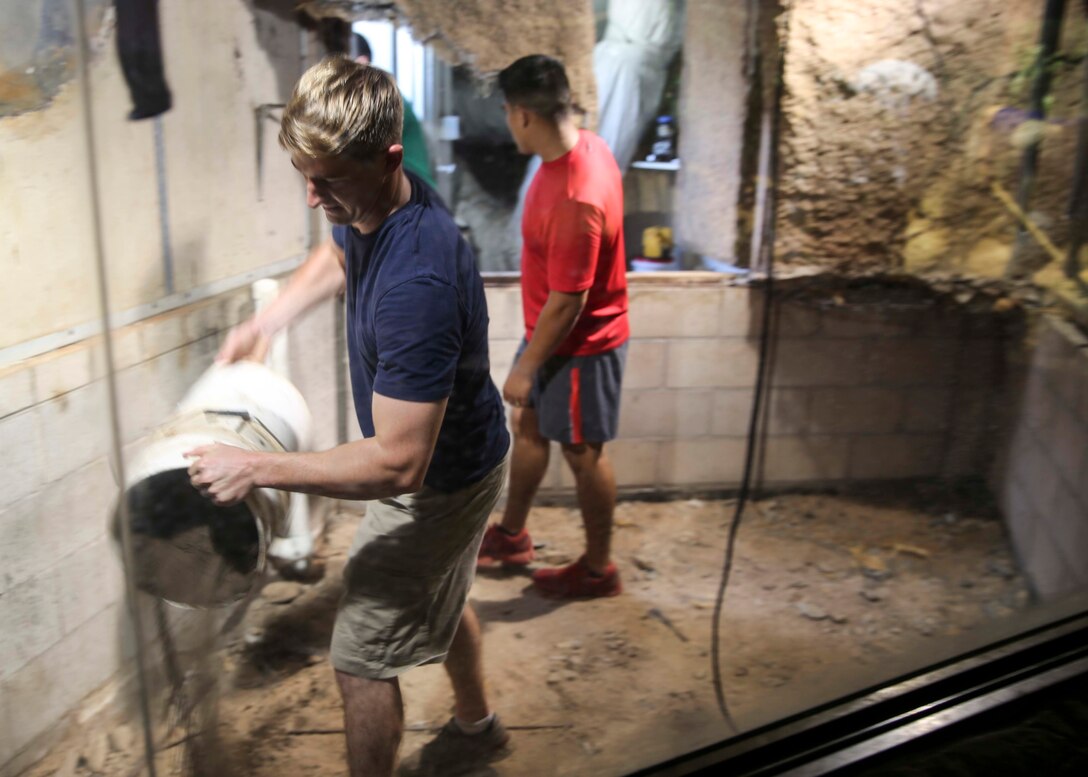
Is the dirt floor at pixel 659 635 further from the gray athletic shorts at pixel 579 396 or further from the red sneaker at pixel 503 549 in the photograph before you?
the gray athletic shorts at pixel 579 396

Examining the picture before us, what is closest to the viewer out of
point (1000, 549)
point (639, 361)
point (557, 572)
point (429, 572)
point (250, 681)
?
point (429, 572)

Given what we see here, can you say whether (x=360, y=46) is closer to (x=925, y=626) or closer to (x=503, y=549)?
(x=503, y=549)

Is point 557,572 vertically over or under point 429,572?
under

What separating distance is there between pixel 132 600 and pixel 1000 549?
2.35 metres

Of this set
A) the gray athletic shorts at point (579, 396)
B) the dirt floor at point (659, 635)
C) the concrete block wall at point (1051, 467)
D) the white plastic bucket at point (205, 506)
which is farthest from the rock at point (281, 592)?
the concrete block wall at point (1051, 467)

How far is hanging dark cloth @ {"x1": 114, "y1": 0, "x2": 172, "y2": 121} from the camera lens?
118 cm

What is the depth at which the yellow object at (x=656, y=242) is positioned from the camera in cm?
247

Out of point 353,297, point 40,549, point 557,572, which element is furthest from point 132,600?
point 557,572

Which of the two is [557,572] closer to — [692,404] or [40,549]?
[692,404]

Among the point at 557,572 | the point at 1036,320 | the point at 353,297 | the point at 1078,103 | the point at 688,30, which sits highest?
the point at 688,30

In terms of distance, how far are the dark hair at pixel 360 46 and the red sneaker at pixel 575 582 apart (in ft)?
4.63

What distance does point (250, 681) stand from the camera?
66.2 inches

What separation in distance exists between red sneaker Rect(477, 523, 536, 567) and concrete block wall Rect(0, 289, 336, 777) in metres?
0.96

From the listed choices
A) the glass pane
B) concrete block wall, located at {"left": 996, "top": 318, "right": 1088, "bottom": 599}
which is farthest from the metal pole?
concrete block wall, located at {"left": 996, "top": 318, "right": 1088, "bottom": 599}
